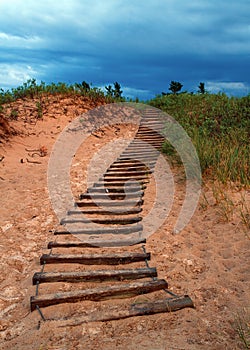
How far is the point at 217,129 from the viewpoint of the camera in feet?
39.4

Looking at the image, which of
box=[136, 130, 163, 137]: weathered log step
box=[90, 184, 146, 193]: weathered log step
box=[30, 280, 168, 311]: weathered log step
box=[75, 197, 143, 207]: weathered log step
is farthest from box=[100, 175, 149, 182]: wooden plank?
box=[136, 130, 163, 137]: weathered log step

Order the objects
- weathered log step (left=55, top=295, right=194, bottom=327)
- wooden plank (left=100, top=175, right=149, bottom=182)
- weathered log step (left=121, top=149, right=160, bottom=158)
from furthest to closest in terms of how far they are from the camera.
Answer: weathered log step (left=121, top=149, right=160, bottom=158) → wooden plank (left=100, top=175, right=149, bottom=182) → weathered log step (left=55, top=295, right=194, bottom=327)

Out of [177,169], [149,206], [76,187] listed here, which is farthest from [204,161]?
[76,187]

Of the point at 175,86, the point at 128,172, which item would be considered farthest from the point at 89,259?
the point at 175,86

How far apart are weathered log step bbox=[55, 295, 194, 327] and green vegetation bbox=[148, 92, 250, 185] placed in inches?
137

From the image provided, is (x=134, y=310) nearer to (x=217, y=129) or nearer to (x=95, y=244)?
(x=95, y=244)

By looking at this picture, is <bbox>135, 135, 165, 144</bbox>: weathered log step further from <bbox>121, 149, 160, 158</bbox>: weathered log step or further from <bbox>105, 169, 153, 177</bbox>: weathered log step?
<bbox>105, 169, 153, 177</bbox>: weathered log step

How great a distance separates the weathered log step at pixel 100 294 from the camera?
3676 mm

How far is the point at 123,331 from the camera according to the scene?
10.5ft

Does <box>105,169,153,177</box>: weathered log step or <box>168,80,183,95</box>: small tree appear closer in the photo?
<box>105,169,153,177</box>: weathered log step

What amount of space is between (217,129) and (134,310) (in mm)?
9523

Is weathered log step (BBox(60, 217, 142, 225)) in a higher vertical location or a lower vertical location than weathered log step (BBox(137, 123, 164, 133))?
lower

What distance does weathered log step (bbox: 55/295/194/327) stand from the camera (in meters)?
3.35

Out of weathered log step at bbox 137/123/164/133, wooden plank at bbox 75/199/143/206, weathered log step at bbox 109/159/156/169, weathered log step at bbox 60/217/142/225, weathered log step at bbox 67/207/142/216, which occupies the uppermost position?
weathered log step at bbox 137/123/164/133
